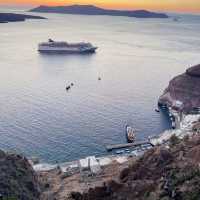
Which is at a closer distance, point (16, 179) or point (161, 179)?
point (161, 179)

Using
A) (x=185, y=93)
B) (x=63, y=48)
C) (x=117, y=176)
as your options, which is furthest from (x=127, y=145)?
(x=63, y=48)

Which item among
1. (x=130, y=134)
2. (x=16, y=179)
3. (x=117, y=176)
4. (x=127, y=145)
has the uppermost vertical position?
(x=16, y=179)

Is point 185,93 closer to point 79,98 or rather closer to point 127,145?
point 79,98

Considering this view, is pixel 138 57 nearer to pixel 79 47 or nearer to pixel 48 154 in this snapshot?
pixel 79 47

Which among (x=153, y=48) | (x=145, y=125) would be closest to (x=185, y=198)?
(x=145, y=125)

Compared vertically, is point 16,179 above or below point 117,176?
above

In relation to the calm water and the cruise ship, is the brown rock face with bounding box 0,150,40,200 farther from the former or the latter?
the cruise ship
